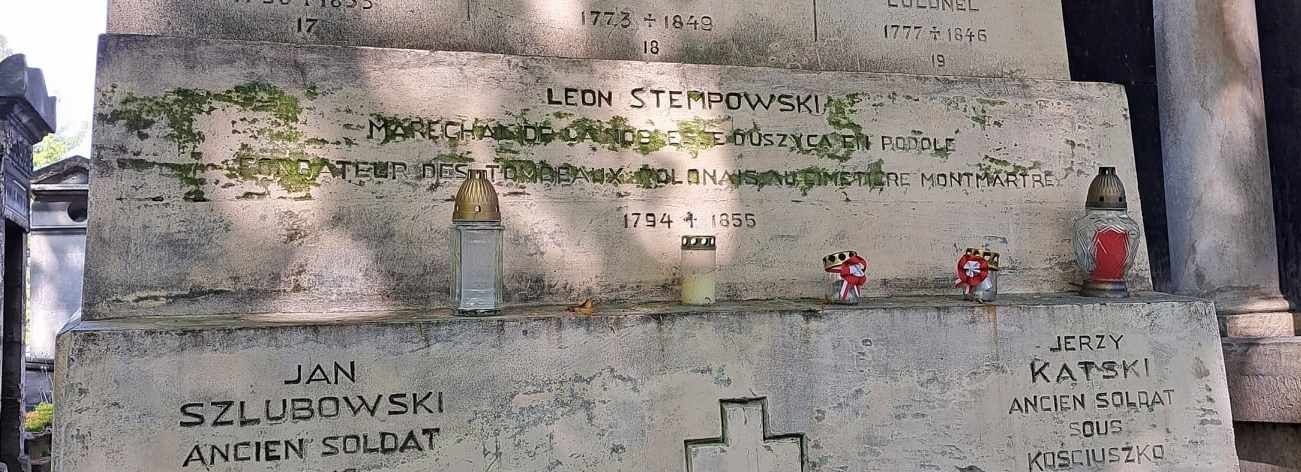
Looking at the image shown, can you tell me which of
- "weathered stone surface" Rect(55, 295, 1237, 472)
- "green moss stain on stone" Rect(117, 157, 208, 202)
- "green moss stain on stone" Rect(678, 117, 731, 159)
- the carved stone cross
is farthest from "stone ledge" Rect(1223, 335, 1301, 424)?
"green moss stain on stone" Rect(117, 157, 208, 202)

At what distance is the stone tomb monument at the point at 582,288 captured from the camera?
2586 mm

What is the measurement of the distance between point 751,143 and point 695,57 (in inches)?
20.1

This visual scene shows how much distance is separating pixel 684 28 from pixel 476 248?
1434 millimetres

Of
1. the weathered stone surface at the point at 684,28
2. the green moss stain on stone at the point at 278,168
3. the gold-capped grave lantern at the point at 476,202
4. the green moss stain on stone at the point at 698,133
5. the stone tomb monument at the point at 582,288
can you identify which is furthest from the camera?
the green moss stain on stone at the point at 698,133

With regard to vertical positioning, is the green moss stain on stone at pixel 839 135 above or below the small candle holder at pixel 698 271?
above

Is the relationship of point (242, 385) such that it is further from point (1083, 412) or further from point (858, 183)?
point (1083, 412)

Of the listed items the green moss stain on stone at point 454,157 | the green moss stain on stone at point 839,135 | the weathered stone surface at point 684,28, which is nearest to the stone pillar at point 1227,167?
the weathered stone surface at point 684,28

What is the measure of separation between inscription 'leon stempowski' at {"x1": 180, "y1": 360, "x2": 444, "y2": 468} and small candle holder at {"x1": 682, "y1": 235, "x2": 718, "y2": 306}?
960 millimetres

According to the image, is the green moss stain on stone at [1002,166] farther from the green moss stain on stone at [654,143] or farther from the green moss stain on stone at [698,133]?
the green moss stain on stone at [654,143]

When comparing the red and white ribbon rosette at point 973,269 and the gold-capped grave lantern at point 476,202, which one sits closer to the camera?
the gold-capped grave lantern at point 476,202

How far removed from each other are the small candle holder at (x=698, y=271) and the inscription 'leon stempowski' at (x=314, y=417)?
96 cm

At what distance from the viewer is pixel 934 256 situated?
3658 mm

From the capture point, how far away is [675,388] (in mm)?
2889

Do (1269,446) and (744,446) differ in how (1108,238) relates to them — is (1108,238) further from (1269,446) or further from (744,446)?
(1269,446)
